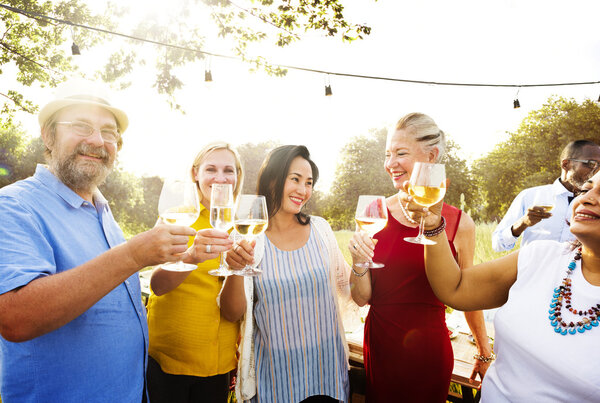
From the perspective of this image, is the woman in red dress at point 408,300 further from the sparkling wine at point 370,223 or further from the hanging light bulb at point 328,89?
the hanging light bulb at point 328,89

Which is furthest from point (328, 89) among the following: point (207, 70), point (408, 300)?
point (408, 300)

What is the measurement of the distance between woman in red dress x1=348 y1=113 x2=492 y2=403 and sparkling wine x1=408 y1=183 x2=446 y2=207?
0.44 metres

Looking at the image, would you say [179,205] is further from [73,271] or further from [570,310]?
[570,310]

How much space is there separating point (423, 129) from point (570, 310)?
131 centimetres

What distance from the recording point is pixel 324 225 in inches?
114

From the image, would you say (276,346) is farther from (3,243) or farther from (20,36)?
(20,36)

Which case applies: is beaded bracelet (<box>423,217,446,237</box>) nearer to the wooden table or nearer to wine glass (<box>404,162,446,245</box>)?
wine glass (<box>404,162,446,245</box>)

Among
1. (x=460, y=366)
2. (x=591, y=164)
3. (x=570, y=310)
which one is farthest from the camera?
(x=591, y=164)

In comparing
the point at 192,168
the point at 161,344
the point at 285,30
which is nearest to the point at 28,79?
the point at 285,30

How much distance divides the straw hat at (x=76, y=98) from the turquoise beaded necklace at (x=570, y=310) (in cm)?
249

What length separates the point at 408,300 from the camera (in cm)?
226

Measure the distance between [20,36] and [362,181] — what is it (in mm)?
21365

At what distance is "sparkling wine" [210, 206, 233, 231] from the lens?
5.72 feet

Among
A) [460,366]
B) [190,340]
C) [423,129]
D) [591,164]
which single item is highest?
[423,129]
